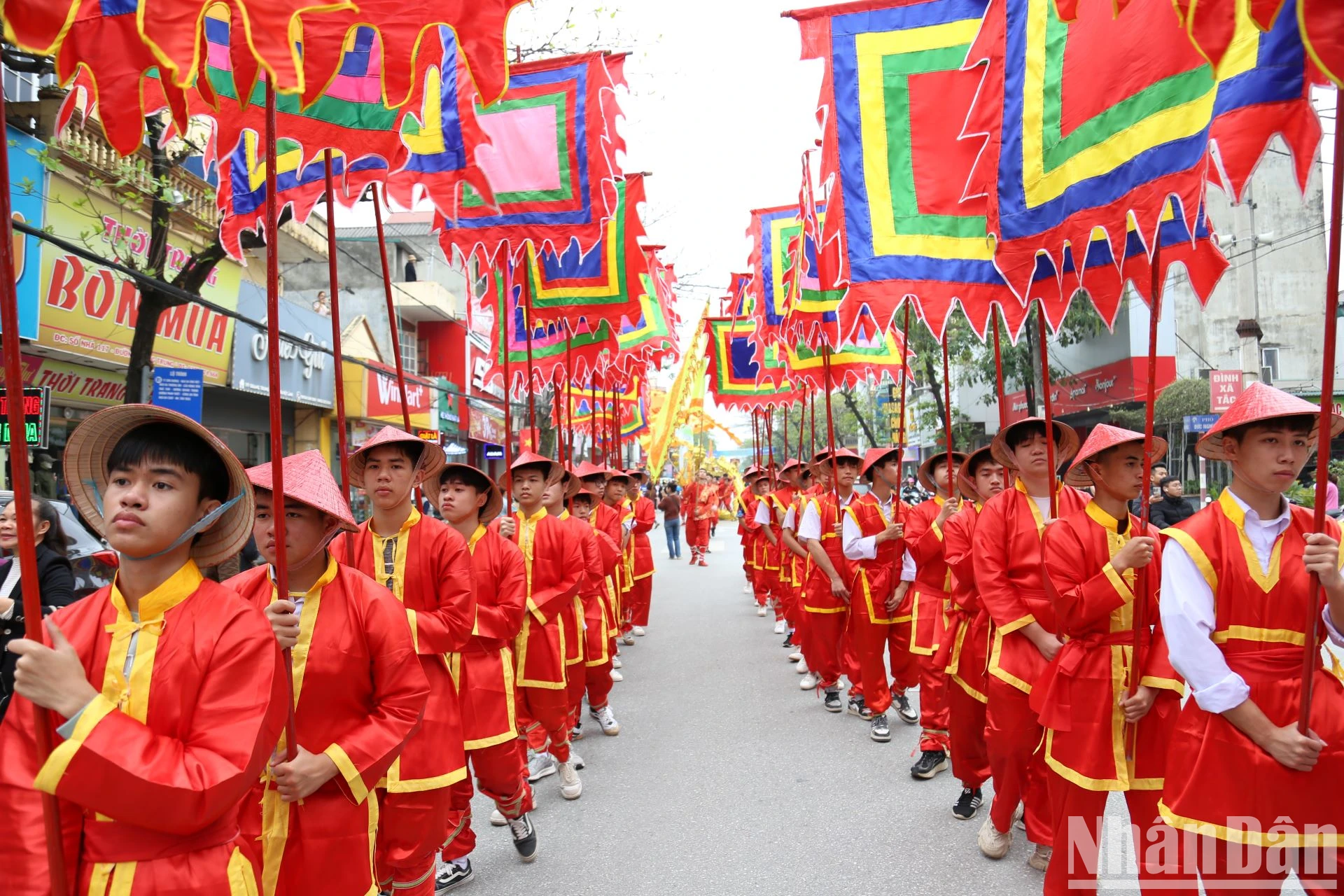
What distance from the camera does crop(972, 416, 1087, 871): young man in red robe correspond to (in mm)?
3885

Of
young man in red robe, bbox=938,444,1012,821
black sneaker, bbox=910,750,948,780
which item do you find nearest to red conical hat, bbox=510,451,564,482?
young man in red robe, bbox=938,444,1012,821

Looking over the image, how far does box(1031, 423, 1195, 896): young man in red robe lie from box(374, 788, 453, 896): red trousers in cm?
241

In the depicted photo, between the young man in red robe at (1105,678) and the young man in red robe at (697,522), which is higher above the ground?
the young man in red robe at (1105,678)

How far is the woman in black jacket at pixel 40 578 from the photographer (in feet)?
13.8

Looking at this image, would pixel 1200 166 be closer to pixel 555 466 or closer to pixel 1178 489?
pixel 555 466

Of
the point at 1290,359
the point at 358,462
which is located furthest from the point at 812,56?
the point at 1290,359

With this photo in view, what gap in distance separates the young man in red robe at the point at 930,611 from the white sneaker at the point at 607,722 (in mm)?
2292

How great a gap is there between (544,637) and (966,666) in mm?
2488

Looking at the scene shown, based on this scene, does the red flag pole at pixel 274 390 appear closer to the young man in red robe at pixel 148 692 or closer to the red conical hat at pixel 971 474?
the young man in red robe at pixel 148 692

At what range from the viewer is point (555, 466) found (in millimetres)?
6152

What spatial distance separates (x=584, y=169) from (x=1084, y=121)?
9.27ft

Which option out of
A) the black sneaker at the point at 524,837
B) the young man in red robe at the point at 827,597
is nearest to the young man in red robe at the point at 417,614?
the black sneaker at the point at 524,837

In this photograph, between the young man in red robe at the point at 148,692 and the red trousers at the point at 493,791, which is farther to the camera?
the red trousers at the point at 493,791

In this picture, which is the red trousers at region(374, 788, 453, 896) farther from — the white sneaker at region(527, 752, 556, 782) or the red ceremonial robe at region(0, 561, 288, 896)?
the white sneaker at region(527, 752, 556, 782)
